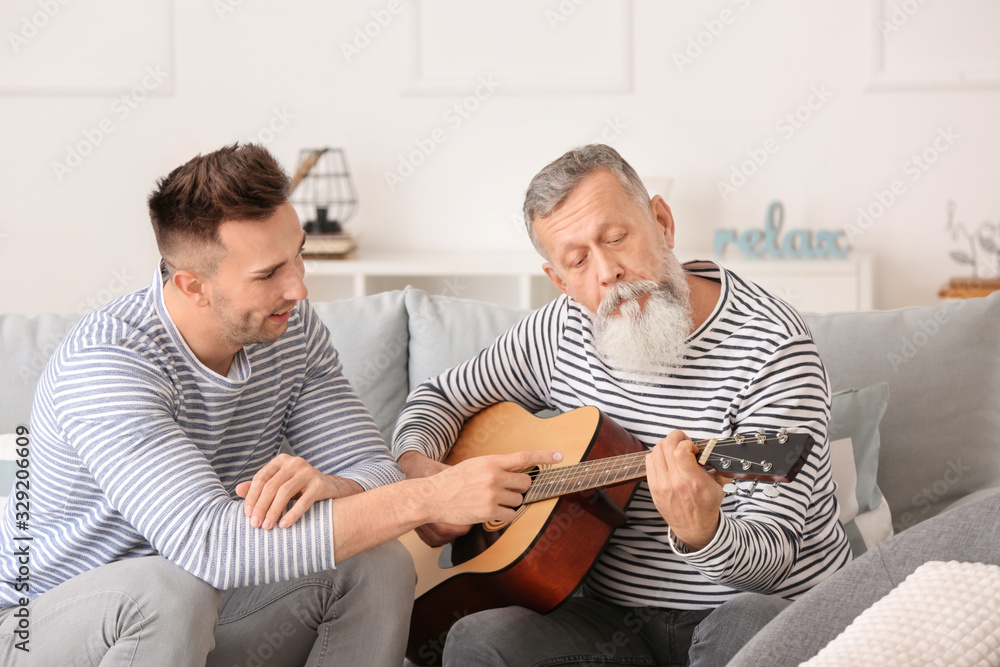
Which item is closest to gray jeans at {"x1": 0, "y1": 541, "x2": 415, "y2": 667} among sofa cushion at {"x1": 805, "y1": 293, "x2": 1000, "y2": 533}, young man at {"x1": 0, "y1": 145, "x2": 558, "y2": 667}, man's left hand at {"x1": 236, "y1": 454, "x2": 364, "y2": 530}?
young man at {"x1": 0, "y1": 145, "x2": 558, "y2": 667}

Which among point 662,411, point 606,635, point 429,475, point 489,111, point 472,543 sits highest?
point 489,111

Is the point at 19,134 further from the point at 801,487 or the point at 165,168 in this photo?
the point at 801,487

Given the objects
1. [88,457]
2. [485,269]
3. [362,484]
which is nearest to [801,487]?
[362,484]

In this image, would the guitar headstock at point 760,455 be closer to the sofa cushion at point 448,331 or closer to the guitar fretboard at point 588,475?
the guitar fretboard at point 588,475

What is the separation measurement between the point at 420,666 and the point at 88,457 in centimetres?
71

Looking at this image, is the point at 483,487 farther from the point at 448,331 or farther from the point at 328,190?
the point at 328,190

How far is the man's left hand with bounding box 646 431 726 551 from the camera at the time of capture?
1.26 meters

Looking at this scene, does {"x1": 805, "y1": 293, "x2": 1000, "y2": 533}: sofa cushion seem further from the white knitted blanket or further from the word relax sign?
the word relax sign

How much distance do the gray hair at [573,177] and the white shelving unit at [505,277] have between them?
1720mm

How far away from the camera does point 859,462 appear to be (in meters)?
1.80

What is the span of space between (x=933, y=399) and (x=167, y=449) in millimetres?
1456

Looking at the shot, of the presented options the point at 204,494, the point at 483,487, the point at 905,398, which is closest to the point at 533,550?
the point at 483,487

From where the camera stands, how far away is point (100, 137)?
12.2 ft

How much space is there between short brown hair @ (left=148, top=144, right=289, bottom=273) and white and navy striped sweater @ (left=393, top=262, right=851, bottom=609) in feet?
1.88
